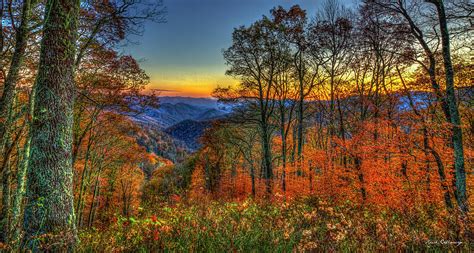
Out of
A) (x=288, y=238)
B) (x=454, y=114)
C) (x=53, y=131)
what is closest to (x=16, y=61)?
(x=53, y=131)

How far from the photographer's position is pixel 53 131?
12.4 ft

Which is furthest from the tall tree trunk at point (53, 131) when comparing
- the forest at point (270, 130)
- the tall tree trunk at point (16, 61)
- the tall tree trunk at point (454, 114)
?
the tall tree trunk at point (454, 114)

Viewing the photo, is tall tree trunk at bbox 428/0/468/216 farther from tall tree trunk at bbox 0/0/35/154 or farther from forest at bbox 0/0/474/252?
tall tree trunk at bbox 0/0/35/154

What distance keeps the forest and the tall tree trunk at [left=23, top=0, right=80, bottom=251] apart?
0.8 inches

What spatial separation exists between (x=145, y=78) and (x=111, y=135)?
560cm

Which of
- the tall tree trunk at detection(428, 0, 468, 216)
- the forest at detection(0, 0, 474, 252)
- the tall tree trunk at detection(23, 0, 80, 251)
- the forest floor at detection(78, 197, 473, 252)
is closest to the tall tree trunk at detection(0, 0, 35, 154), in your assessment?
the forest at detection(0, 0, 474, 252)

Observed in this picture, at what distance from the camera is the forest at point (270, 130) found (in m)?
3.46

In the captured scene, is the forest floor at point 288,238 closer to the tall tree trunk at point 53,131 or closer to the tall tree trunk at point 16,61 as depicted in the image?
the tall tree trunk at point 53,131

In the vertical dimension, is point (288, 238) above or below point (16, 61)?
below

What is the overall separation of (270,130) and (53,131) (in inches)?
676

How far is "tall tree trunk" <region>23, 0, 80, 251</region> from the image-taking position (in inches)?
139

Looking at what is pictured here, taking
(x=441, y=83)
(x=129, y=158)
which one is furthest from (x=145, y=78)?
(x=441, y=83)

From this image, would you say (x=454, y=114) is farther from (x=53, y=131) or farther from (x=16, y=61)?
(x=16, y=61)

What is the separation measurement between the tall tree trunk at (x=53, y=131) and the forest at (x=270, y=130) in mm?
19
